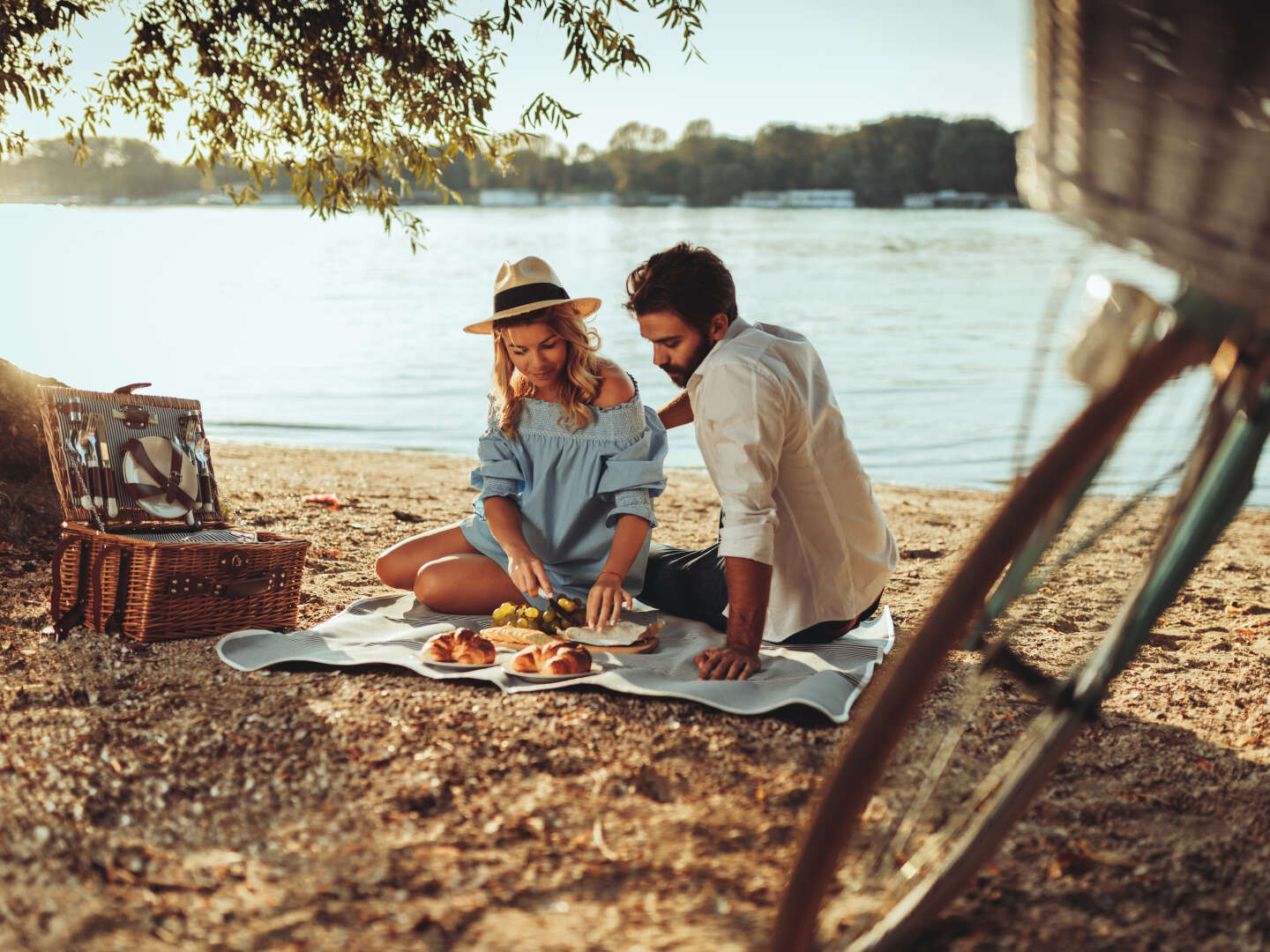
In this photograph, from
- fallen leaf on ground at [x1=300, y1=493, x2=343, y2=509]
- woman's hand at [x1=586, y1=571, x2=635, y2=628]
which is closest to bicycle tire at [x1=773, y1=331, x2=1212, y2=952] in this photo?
woman's hand at [x1=586, y1=571, x2=635, y2=628]

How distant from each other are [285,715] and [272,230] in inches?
4507

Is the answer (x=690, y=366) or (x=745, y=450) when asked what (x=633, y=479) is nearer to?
(x=690, y=366)

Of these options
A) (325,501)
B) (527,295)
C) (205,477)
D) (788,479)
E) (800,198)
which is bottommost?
(325,501)

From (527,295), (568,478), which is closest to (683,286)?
(527,295)

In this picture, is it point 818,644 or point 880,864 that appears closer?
point 880,864

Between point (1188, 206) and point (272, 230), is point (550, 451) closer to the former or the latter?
point (1188, 206)

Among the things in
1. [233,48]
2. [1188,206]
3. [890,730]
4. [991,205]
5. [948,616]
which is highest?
[991,205]

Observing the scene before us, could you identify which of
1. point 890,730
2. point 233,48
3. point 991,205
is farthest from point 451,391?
point 991,205

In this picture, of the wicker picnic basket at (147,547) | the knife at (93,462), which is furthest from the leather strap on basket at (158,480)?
the knife at (93,462)

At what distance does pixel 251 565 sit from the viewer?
13.5 ft

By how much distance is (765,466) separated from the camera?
140 inches

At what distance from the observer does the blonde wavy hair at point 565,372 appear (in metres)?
4.28

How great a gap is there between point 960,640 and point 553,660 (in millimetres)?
2147

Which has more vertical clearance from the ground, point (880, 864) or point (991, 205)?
point (991, 205)
